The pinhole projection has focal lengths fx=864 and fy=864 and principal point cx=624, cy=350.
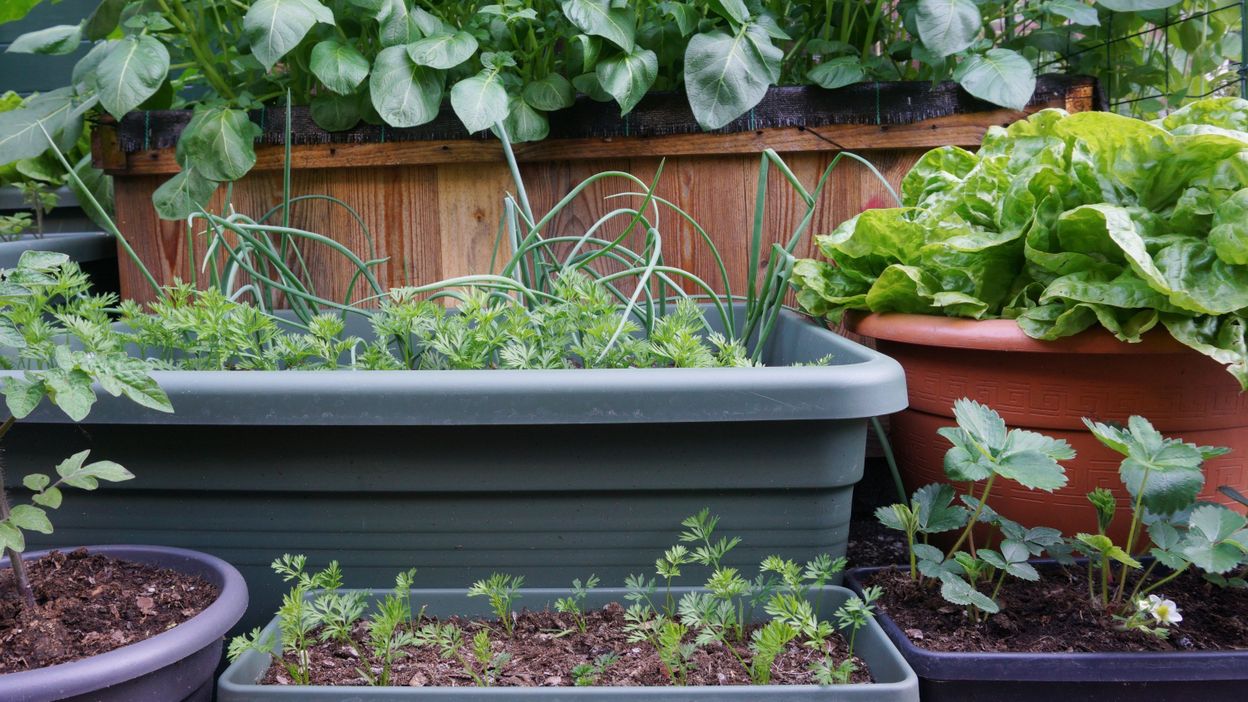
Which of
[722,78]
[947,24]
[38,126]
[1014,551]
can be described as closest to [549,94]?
[722,78]

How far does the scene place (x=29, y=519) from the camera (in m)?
0.69

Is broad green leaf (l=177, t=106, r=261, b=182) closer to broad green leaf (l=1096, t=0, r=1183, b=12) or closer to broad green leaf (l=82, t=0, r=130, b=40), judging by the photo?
broad green leaf (l=82, t=0, r=130, b=40)

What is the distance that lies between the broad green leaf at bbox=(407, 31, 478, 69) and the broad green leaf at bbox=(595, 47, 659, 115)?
205 millimetres

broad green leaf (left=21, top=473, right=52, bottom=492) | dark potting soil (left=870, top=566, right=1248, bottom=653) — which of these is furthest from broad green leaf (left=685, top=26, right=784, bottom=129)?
broad green leaf (left=21, top=473, right=52, bottom=492)

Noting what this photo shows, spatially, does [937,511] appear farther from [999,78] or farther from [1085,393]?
[999,78]

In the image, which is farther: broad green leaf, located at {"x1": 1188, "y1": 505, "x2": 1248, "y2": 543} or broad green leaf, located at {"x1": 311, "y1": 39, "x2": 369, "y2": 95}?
broad green leaf, located at {"x1": 311, "y1": 39, "x2": 369, "y2": 95}

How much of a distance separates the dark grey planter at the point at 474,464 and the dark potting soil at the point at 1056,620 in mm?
103

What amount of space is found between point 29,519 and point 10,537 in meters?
0.03

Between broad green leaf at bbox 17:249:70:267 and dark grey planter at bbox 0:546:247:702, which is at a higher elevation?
broad green leaf at bbox 17:249:70:267

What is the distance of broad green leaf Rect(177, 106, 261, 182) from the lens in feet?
4.43

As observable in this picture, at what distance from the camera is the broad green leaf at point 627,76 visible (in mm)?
1320

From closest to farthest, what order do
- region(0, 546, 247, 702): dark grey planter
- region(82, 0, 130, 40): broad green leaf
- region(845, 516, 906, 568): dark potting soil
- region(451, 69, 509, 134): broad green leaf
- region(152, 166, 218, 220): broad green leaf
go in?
region(0, 546, 247, 702): dark grey planter < region(845, 516, 906, 568): dark potting soil < region(451, 69, 509, 134): broad green leaf < region(152, 166, 218, 220): broad green leaf < region(82, 0, 130, 40): broad green leaf

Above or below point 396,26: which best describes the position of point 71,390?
below

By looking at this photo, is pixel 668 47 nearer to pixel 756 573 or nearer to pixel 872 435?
pixel 872 435
